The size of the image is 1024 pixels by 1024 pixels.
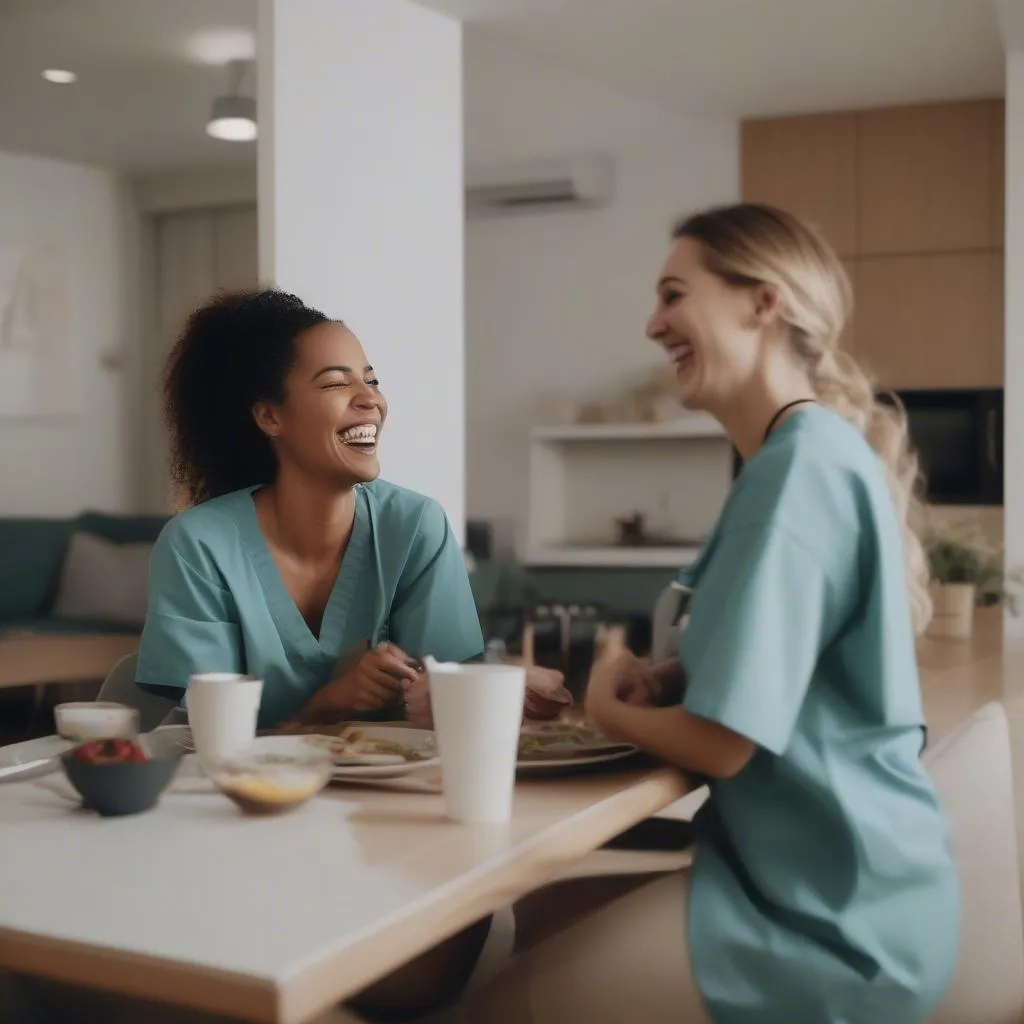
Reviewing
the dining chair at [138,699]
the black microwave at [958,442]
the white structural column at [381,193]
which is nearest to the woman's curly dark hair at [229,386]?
the dining chair at [138,699]

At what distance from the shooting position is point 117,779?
1.06 metres

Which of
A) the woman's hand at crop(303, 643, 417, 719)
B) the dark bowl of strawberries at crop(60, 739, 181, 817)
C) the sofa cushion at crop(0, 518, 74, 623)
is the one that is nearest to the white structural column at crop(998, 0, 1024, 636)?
the sofa cushion at crop(0, 518, 74, 623)

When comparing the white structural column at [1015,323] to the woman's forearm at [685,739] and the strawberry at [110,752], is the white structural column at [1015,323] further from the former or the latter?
the strawberry at [110,752]

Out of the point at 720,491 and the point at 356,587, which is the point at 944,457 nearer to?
the point at 720,491

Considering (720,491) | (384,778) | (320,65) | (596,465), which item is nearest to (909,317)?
(720,491)

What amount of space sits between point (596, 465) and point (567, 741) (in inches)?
186

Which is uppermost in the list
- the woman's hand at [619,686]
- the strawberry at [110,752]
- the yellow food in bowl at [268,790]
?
the woman's hand at [619,686]

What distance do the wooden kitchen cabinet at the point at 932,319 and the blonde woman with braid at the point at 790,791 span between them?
406cm

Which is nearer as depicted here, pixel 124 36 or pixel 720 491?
pixel 124 36

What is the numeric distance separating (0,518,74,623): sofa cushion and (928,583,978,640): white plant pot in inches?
92.0

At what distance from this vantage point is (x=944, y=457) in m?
5.14

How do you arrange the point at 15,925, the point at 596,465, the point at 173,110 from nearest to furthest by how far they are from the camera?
the point at 15,925
the point at 173,110
the point at 596,465

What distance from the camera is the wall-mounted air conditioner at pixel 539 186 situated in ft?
18.9

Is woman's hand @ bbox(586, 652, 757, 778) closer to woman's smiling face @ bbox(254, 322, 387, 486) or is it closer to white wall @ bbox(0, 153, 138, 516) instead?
woman's smiling face @ bbox(254, 322, 387, 486)
